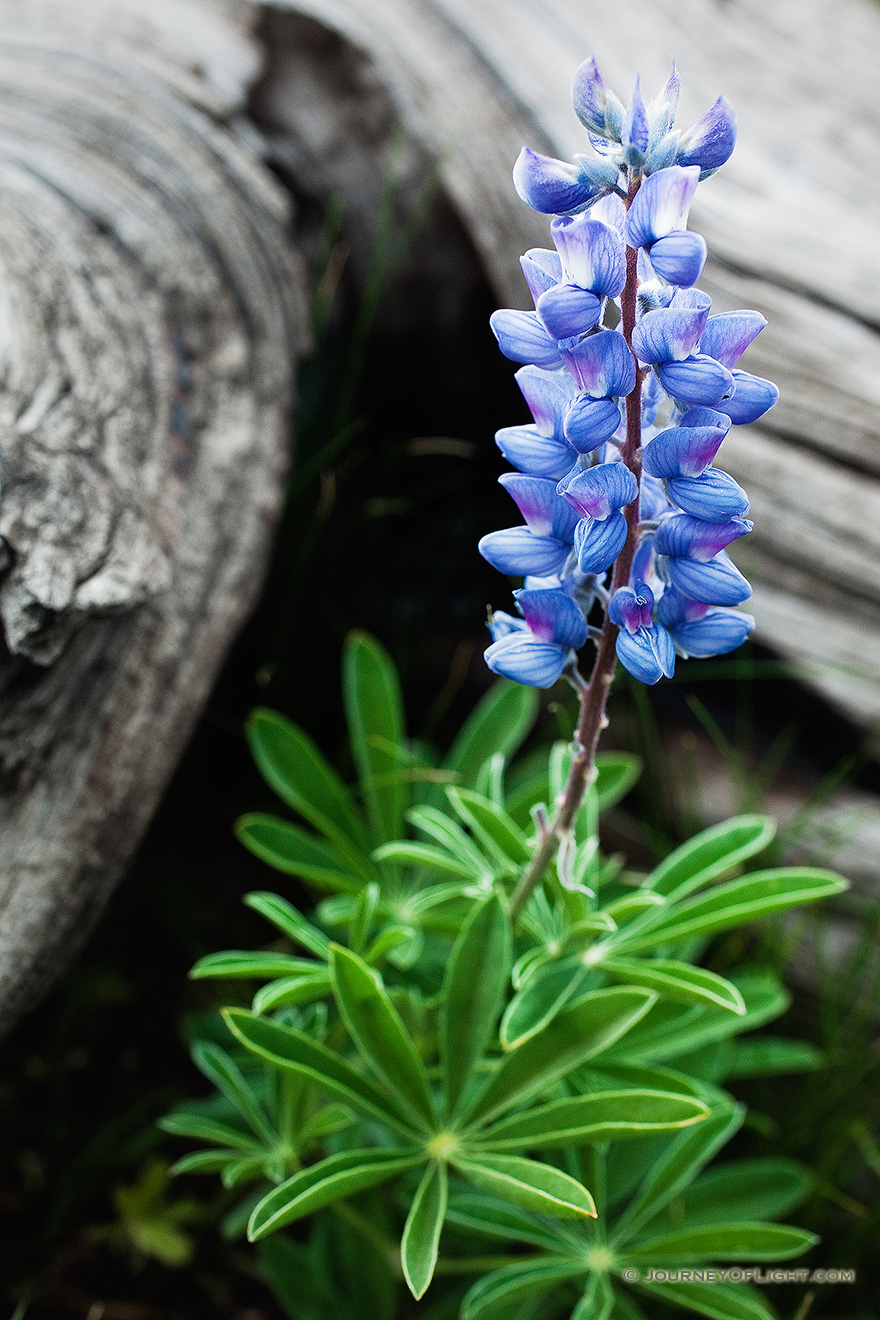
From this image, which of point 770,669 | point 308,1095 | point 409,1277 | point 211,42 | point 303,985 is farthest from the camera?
point 211,42

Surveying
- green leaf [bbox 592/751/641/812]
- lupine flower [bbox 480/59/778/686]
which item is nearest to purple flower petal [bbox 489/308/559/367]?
lupine flower [bbox 480/59/778/686]

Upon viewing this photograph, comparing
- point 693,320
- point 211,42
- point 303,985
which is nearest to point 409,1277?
point 303,985

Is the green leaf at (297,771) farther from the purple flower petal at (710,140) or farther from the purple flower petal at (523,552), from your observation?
the purple flower petal at (710,140)

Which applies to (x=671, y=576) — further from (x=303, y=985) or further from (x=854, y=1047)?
(x=854, y=1047)

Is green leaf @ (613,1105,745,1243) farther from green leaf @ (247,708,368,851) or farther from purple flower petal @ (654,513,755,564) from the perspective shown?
purple flower petal @ (654,513,755,564)

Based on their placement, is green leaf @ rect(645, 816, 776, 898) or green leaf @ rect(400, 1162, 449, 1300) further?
green leaf @ rect(645, 816, 776, 898)

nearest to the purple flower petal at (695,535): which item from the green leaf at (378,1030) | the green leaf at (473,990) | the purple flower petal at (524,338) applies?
the purple flower petal at (524,338)

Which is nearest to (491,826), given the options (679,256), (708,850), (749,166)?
(708,850)
